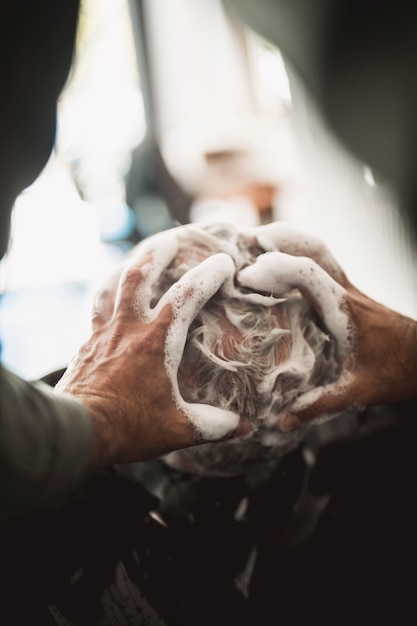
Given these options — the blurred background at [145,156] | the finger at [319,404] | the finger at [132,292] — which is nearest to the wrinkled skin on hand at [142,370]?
the finger at [132,292]

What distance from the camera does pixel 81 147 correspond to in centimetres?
306

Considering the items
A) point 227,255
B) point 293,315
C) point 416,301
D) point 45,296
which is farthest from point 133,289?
point 45,296

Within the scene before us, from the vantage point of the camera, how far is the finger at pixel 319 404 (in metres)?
1.11

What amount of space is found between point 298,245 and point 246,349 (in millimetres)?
263

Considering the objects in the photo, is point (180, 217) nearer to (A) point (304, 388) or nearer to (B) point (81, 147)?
(B) point (81, 147)

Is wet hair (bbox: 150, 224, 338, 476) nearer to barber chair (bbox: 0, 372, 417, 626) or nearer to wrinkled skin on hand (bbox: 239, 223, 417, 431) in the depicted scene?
wrinkled skin on hand (bbox: 239, 223, 417, 431)

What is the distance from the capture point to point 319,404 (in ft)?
3.64

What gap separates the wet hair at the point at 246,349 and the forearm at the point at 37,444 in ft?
1.00

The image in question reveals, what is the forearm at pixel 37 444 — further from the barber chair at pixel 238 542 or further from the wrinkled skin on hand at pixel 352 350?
the wrinkled skin on hand at pixel 352 350

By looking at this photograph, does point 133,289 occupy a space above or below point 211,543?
above

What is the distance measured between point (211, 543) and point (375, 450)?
0.50m

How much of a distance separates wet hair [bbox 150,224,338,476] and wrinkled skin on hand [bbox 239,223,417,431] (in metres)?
0.03

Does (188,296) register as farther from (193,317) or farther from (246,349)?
(246,349)

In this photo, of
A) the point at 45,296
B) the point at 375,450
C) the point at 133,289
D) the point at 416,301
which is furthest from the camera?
the point at 45,296
